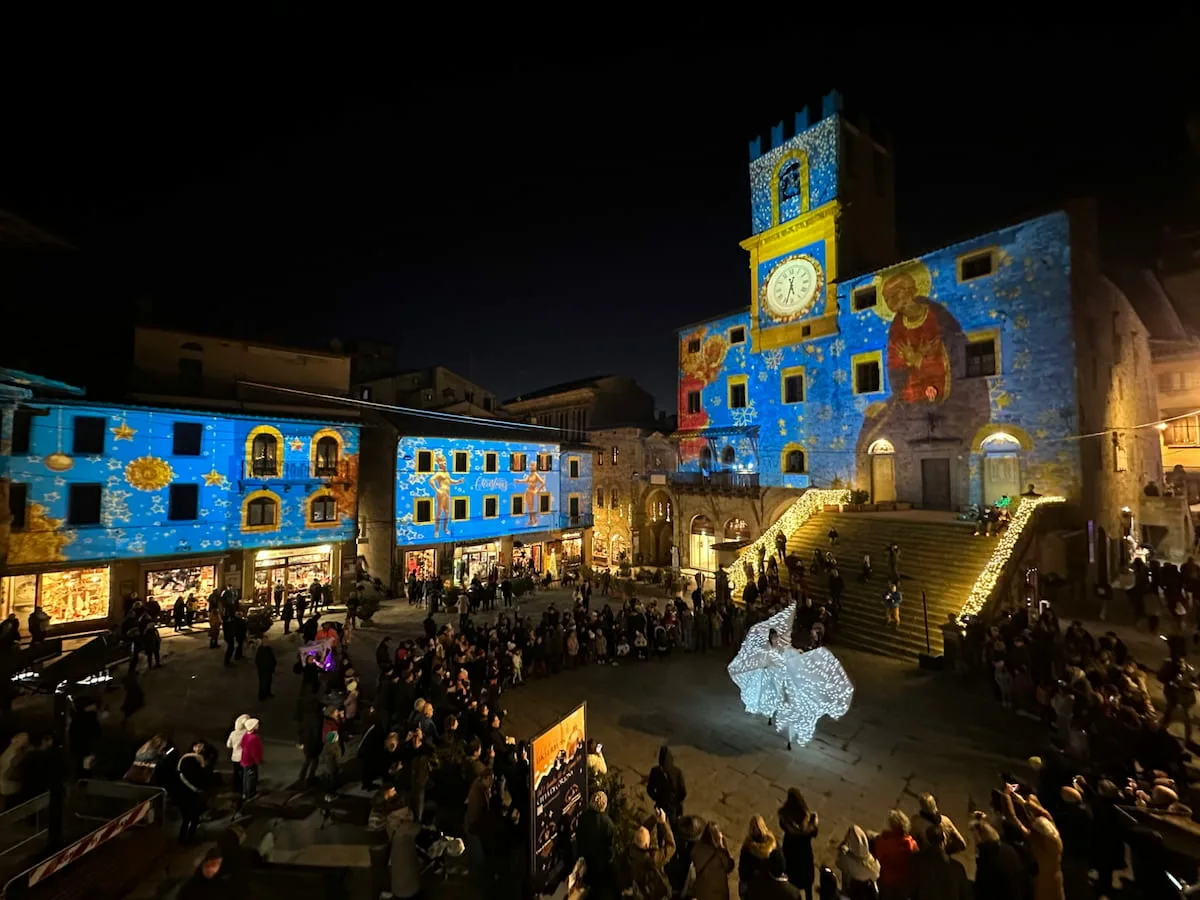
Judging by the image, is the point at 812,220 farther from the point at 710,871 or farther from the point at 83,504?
the point at 83,504

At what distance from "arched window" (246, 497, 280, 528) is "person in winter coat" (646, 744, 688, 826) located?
20.9 m

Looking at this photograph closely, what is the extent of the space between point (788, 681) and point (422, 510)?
21165 millimetres

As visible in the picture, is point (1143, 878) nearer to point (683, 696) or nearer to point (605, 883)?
point (605, 883)

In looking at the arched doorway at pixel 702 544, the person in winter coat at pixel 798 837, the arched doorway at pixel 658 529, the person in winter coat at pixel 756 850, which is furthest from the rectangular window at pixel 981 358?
the person in winter coat at pixel 756 850

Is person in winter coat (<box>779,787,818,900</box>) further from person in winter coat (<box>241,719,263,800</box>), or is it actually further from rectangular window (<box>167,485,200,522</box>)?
rectangular window (<box>167,485,200,522</box>)

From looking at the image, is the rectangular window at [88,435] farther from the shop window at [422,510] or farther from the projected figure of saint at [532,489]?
the projected figure of saint at [532,489]

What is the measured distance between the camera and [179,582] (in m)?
20.6

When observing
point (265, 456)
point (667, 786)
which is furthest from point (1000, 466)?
point (265, 456)

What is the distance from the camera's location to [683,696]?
12.7m

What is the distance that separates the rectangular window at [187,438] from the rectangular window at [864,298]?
2968cm

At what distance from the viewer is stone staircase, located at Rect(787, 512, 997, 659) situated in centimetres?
1572

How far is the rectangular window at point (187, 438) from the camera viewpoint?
67.8 feet

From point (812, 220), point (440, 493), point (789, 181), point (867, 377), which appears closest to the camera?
point (867, 377)

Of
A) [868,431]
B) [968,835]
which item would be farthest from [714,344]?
[968,835]
